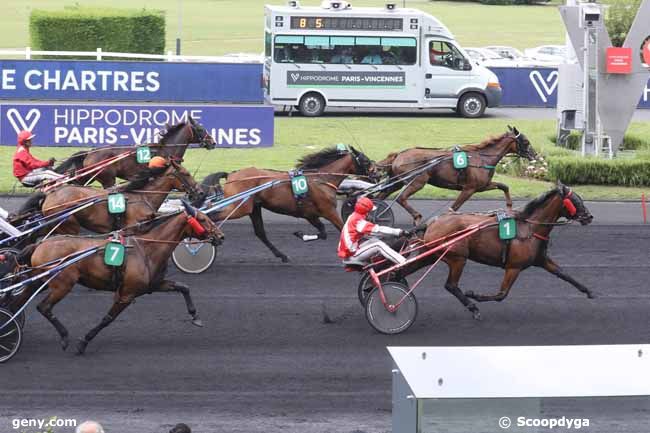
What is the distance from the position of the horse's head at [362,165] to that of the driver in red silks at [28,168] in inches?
152

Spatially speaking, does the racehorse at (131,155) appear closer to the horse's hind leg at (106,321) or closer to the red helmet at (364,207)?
the red helmet at (364,207)

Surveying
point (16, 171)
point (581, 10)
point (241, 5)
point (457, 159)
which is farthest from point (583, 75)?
point (241, 5)

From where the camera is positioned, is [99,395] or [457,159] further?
[457,159]

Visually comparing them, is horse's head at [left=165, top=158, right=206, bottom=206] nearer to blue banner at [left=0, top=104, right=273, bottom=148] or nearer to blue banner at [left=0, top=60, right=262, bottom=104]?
blue banner at [left=0, top=104, right=273, bottom=148]

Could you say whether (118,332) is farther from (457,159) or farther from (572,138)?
(572,138)

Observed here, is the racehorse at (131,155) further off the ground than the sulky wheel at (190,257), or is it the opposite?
the racehorse at (131,155)

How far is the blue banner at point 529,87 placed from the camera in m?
32.8

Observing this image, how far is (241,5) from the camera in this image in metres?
70.4

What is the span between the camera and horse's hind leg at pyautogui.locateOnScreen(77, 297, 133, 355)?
11.5 meters

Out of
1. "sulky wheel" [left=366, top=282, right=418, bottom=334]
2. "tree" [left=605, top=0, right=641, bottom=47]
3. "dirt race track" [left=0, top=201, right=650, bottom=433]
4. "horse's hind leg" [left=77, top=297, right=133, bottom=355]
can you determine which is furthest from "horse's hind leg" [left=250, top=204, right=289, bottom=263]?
"tree" [left=605, top=0, right=641, bottom=47]

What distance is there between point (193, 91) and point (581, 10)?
11559 mm

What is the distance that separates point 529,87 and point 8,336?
24.0 m

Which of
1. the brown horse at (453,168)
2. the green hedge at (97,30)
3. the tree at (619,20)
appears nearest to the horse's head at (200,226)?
the brown horse at (453,168)

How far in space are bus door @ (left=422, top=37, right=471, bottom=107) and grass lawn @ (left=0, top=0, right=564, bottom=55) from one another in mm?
20608
